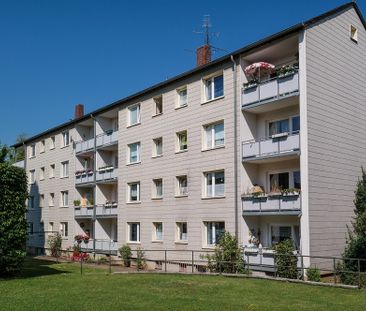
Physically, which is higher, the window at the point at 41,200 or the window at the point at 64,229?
the window at the point at 41,200

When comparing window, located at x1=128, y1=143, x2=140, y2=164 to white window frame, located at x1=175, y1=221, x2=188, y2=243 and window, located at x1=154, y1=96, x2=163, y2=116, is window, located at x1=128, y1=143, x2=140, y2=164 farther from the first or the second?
white window frame, located at x1=175, y1=221, x2=188, y2=243

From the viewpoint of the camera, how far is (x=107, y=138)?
35.3 metres

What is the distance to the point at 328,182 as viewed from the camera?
2209cm

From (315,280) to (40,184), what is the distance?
1306 inches

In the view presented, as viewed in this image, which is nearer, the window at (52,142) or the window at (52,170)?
the window at (52,170)

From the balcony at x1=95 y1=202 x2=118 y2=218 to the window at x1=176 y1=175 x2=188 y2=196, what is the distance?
7.05 meters

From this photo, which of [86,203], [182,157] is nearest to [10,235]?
[182,157]

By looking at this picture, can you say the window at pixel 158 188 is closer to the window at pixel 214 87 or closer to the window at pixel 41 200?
the window at pixel 214 87

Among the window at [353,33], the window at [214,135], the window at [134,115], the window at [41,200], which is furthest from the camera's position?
the window at [41,200]

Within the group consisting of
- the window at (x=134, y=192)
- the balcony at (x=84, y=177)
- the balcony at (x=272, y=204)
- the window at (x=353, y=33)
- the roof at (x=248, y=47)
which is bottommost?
the balcony at (x=272, y=204)

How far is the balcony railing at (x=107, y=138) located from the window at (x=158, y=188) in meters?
5.68

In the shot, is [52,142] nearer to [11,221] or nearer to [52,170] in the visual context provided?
[52,170]

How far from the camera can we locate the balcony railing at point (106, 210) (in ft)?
110

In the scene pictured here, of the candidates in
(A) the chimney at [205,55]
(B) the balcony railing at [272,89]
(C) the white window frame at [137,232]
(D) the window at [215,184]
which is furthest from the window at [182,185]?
(A) the chimney at [205,55]
